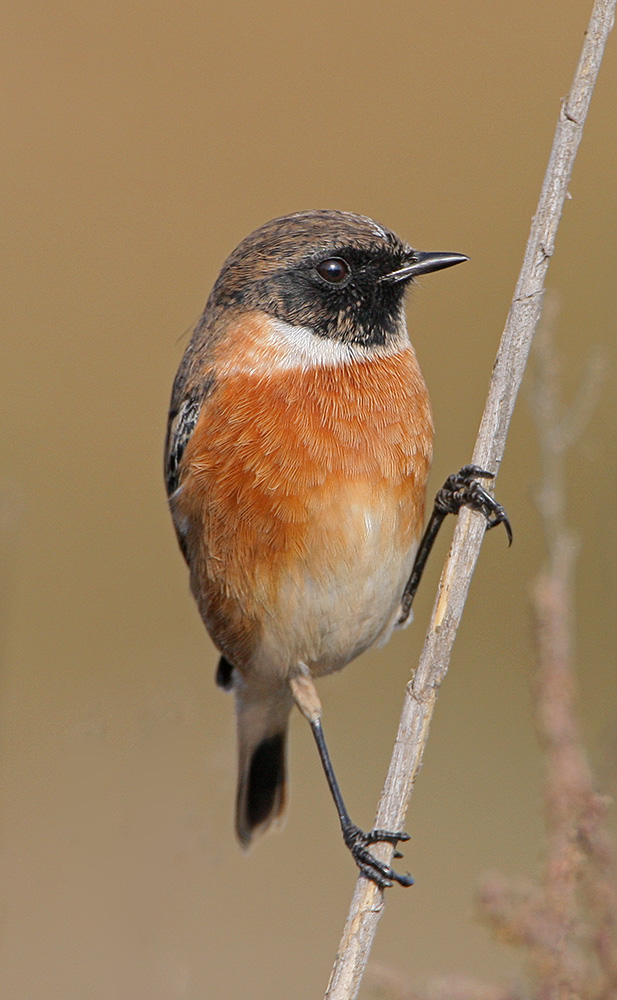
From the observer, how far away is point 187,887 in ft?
10.0

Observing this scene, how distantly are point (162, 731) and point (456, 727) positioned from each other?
195 inches

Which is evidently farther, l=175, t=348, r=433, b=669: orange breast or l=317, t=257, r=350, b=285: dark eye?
l=317, t=257, r=350, b=285: dark eye

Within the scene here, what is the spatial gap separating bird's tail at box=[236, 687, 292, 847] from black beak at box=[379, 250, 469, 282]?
2003 mm

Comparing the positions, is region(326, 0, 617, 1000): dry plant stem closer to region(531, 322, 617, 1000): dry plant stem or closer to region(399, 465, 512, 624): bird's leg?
region(399, 465, 512, 624): bird's leg

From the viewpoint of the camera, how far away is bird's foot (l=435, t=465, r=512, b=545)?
10.2 ft

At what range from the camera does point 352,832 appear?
354 cm

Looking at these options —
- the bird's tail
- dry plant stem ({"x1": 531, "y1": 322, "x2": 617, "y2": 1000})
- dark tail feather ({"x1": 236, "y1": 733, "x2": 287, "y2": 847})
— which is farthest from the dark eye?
dark tail feather ({"x1": 236, "y1": 733, "x2": 287, "y2": 847})

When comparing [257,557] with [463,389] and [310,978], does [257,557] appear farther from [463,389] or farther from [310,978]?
[463,389]

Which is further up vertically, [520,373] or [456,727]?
[456,727]

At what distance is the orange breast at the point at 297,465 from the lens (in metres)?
3.35

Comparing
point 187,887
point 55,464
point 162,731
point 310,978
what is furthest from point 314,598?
point 55,464

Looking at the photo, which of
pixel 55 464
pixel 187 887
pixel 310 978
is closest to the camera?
pixel 187 887

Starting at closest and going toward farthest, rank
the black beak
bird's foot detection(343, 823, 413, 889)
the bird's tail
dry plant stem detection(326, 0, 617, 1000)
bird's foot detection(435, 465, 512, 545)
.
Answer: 1. dry plant stem detection(326, 0, 617, 1000)
2. bird's foot detection(343, 823, 413, 889)
3. bird's foot detection(435, 465, 512, 545)
4. the black beak
5. the bird's tail

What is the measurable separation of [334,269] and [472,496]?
90 centimetres
